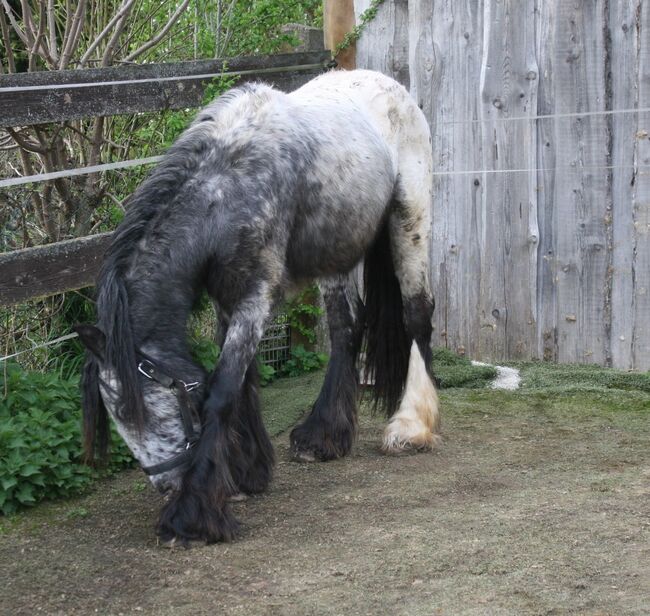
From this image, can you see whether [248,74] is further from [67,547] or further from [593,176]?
[67,547]

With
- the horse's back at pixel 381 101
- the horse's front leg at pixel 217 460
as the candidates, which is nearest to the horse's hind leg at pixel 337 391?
the horse's back at pixel 381 101

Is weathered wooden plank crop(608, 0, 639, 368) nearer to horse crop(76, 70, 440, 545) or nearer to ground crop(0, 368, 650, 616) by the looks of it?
ground crop(0, 368, 650, 616)

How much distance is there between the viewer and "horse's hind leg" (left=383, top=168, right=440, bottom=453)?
5336mm

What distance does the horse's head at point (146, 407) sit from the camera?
12.5 feet

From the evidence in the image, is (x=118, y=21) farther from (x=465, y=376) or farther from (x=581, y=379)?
(x=581, y=379)

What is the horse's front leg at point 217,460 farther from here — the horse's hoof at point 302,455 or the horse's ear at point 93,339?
the horse's hoof at point 302,455

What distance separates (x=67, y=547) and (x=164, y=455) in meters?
0.56

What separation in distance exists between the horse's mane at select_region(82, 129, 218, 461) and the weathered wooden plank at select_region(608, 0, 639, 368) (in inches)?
113

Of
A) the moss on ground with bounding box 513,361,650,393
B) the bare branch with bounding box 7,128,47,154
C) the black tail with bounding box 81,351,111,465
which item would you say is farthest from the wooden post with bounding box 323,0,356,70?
the black tail with bounding box 81,351,111,465

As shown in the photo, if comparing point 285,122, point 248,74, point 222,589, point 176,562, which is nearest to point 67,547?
point 176,562

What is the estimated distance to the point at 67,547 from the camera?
4027mm

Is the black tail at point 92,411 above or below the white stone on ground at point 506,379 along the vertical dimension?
above

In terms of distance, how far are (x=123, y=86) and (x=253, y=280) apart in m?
1.65

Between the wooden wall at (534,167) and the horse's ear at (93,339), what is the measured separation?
130 inches
